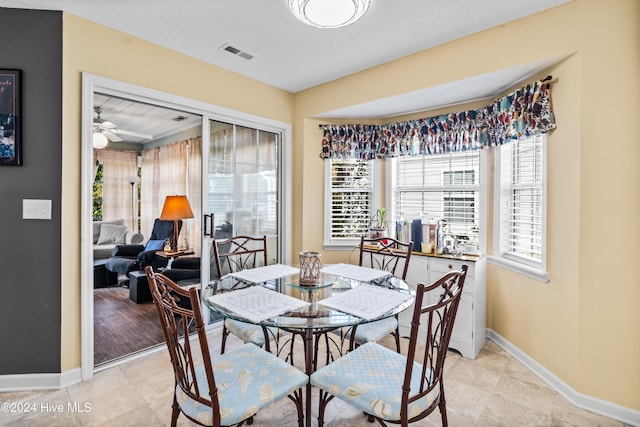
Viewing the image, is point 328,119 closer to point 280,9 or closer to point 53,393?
point 280,9

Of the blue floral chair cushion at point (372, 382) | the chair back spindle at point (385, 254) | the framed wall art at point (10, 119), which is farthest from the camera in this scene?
the chair back spindle at point (385, 254)

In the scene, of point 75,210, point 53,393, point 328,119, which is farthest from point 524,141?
point 53,393

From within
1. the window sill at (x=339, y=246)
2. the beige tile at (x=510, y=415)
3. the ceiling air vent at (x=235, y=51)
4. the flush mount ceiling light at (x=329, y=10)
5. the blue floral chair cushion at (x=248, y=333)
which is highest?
the ceiling air vent at (x=235, y=51)

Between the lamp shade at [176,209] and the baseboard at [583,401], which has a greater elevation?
the lamp shade at [176,209]

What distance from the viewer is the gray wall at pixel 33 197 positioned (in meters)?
2.11

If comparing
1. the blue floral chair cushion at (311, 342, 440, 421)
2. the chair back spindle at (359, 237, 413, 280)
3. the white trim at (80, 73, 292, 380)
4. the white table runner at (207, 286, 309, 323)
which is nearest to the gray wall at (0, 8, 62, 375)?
the white trim at (80, 73, 292, 380)

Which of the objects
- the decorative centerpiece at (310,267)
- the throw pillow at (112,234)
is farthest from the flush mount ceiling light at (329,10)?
the throw pillow at (112,234)

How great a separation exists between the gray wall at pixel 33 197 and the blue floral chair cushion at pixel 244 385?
143 centimetres

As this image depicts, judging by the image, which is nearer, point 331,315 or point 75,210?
point 331,315

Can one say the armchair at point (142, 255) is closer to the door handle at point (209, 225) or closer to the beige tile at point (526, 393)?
the door handle at point (209, 225)

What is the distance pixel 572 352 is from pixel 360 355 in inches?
58.3

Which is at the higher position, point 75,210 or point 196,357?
point 75,210

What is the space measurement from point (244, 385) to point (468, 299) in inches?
77.7

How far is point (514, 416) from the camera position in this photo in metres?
1.90
